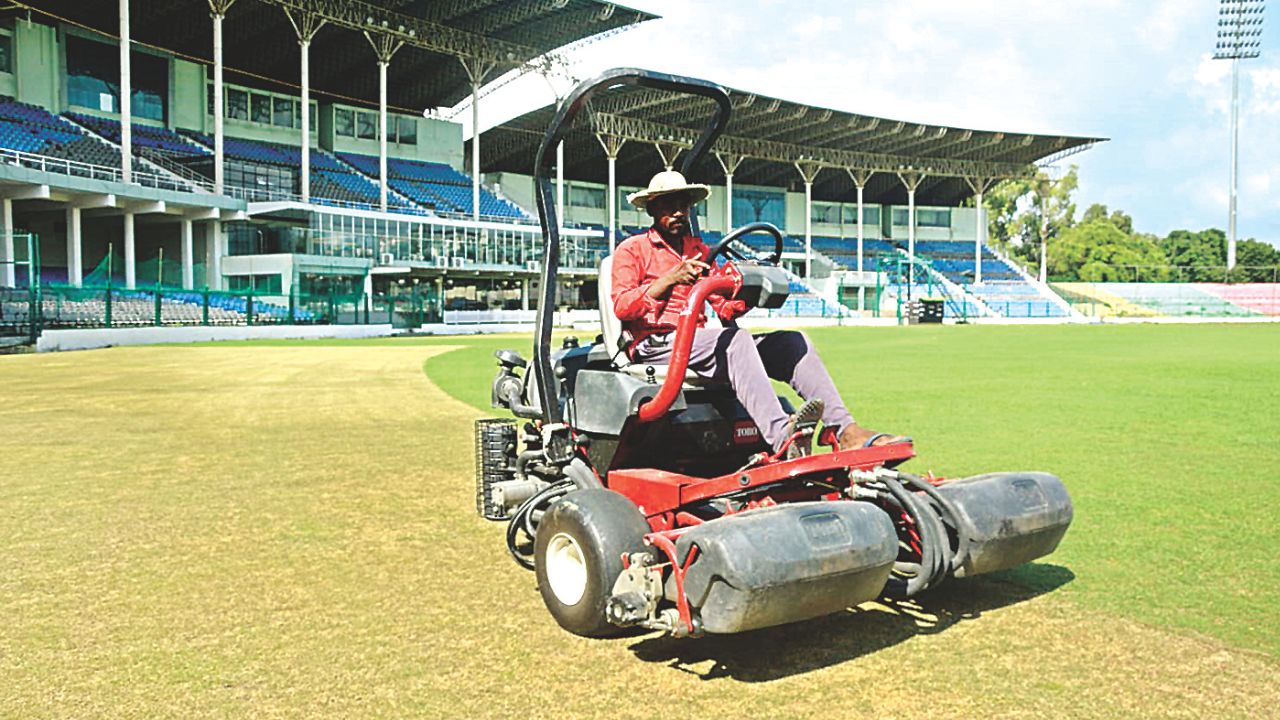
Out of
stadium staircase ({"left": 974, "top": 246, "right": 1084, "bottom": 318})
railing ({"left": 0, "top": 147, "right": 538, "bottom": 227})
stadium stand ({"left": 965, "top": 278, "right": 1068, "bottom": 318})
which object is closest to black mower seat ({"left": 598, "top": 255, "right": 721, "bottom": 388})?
railing ({"left": 0, "top": 147, "right": 538, "bottom": 227})

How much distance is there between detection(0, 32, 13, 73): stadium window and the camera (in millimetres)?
52375

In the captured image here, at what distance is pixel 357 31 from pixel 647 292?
207 feet

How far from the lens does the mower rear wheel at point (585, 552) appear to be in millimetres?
4336

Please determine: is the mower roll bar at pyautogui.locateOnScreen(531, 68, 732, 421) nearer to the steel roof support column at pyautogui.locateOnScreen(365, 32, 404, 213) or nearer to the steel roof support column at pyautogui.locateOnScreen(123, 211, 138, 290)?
the steel roof support column at pyautogui.locateOnScreen(123, 211, 138, 290)

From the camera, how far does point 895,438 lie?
4.64 metres

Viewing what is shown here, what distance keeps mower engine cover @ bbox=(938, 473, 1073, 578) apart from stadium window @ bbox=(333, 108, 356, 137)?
71258 mm

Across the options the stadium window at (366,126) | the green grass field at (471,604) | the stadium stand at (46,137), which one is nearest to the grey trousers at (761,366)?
the green grass field at (471,604)

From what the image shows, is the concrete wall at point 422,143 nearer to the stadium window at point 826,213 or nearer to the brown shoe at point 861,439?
the stadium window at point 826,213

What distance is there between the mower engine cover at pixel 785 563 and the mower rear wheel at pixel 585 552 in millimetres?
389

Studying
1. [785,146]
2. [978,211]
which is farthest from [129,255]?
[978,211]

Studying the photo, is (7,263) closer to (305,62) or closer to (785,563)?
(305,62)

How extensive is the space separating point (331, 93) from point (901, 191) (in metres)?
55.2

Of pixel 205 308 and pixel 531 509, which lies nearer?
pixel 531 509

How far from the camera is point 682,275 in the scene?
15.9ft
